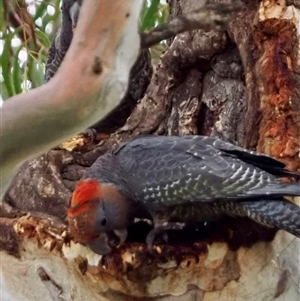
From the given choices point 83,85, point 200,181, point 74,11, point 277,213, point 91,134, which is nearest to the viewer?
point 83,85

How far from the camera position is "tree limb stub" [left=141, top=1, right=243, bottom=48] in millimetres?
1018

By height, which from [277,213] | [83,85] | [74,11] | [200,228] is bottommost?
[200,228]

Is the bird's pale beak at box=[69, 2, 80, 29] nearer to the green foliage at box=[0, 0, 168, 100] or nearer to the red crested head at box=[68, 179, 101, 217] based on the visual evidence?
the green foliage at box=[0, 0, 168, 100]

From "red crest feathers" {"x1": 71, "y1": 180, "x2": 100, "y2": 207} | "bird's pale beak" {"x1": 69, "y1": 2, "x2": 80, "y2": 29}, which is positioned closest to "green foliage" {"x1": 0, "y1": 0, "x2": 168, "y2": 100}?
"bird's pale beak" {"x1": 69, "y1": 2, "x2": 80, "y2": 29}

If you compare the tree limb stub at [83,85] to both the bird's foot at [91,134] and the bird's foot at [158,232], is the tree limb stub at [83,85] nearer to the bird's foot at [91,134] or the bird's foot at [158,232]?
the bird's foot at [158,232]

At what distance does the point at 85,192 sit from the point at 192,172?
0.84ft

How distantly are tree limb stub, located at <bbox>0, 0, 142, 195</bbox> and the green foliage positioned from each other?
131 cm

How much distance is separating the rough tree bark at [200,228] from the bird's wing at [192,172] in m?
0.11

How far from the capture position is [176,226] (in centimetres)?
164

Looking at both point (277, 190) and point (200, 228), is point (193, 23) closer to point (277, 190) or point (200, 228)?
point (277, 190)

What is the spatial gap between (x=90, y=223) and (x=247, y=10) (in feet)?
2.38

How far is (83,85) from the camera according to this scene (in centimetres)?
97

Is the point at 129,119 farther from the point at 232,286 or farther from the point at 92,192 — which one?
the point at 232,286

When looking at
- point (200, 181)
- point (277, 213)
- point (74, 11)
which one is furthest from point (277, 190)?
point (74, 11)
